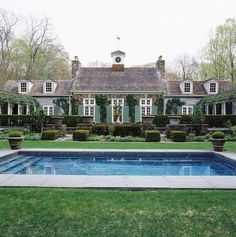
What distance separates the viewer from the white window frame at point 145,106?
97.4 ft

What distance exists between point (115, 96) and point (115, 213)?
2563 cm

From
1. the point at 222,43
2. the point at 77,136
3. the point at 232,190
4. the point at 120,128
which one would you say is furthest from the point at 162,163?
the point at 222,43

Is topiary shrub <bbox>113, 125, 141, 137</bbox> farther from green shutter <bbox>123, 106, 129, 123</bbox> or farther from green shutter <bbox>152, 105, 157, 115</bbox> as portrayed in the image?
green shutter <bbox>152, 105, 157, 115</bbox>

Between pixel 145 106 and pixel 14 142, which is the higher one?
pixel 145 106

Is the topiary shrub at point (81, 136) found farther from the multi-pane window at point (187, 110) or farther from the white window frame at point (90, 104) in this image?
the multi-pane window at point (187, 110)

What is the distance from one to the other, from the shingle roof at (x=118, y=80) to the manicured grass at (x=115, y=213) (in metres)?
24.7

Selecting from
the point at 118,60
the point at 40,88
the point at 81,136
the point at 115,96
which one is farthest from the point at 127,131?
the point at 40,88

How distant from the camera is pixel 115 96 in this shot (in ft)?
97.8

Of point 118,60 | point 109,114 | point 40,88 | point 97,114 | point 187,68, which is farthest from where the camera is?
point 187,68

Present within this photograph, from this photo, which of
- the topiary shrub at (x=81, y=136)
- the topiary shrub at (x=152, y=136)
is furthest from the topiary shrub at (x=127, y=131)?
the topiary shrub at (x=81, y=136)

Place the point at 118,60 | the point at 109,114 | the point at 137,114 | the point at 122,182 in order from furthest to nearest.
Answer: the point at 118,60
the point at 109,114
the point at 137,114
the point at 122,182

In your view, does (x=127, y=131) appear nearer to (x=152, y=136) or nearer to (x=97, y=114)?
(x=152, y=136)

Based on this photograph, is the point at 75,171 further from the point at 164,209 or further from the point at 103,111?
the point at 103,111

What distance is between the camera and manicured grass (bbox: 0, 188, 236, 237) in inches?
155
